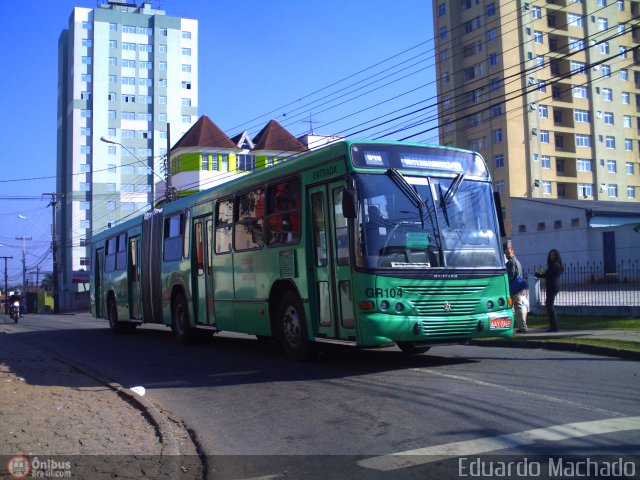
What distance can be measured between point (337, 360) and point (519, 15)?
52893mm

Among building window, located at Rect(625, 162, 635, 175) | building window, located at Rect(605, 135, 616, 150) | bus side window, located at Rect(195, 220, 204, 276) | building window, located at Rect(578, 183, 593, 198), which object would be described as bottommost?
bus side window, located at Rect(195, 220, 204, 276)

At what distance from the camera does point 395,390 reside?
25.9 ft

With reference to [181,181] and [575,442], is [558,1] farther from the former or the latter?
[575,442]

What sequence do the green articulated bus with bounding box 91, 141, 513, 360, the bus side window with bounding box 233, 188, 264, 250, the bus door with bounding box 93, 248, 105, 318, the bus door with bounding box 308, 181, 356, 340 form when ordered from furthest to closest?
the bus door with bounding box 93, 248, 105, 318, the bus side window with bounding box 233, 188, 264, 250, the bus door with bounding box 308, 181, 356, 340, the green articulated bus with bounding box 91, 141, 513, 360

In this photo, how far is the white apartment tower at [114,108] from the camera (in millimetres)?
85875

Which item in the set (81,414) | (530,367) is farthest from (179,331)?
(530,367)

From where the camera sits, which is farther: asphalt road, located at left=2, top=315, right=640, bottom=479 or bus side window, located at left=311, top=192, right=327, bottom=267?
bus side window, located at left=311, top=192, right=327, bottom=267

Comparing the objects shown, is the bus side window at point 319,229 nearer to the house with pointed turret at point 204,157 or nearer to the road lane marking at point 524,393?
the road lane marking at point 524,393

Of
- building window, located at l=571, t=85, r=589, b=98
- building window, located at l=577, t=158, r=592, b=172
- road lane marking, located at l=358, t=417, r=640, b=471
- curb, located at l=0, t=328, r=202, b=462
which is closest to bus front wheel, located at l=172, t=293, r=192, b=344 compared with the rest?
curb, located at l=0, t=328, r=202, b=462

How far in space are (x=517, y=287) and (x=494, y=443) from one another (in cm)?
878

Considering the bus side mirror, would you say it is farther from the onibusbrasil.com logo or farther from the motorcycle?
the motorcycle

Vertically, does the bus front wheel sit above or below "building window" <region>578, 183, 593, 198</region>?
below

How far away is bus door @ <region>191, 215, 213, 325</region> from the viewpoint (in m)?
13.6

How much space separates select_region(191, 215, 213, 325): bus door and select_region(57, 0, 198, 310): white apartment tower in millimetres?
72983
